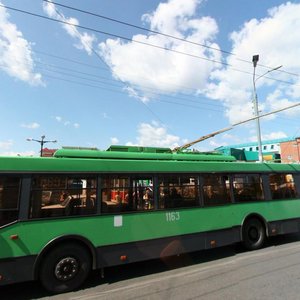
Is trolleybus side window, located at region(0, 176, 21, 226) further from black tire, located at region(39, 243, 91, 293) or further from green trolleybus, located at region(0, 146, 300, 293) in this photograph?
black tire, located at region(39, 243, 91, 293)

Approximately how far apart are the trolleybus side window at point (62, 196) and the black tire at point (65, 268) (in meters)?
0.72

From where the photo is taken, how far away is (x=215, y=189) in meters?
8.31

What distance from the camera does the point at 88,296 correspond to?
546 centimetres

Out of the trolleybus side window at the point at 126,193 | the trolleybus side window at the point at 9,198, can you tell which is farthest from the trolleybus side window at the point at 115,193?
the trolleybus side window at the point at 9,198

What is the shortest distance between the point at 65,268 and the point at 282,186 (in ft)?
24.5

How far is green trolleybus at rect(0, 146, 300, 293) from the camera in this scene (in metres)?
5.57

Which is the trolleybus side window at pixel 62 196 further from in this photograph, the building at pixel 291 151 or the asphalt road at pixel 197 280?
the building at pixel 291 151

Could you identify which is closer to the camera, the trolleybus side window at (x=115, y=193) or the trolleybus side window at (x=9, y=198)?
the trolleybus side window at (x=9, y=198)

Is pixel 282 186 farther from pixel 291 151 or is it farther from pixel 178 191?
pixel 291 151

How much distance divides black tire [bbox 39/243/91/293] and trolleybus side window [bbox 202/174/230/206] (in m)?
3.56

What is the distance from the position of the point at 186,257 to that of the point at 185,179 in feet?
7.18

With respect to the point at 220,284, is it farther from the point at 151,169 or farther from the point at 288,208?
the point at 288,208

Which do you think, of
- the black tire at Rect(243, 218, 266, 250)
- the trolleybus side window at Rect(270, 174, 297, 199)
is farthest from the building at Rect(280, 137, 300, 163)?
the black tire at Rect(243, 218, 266, 250)

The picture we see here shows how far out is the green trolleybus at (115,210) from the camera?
18.3 feet
